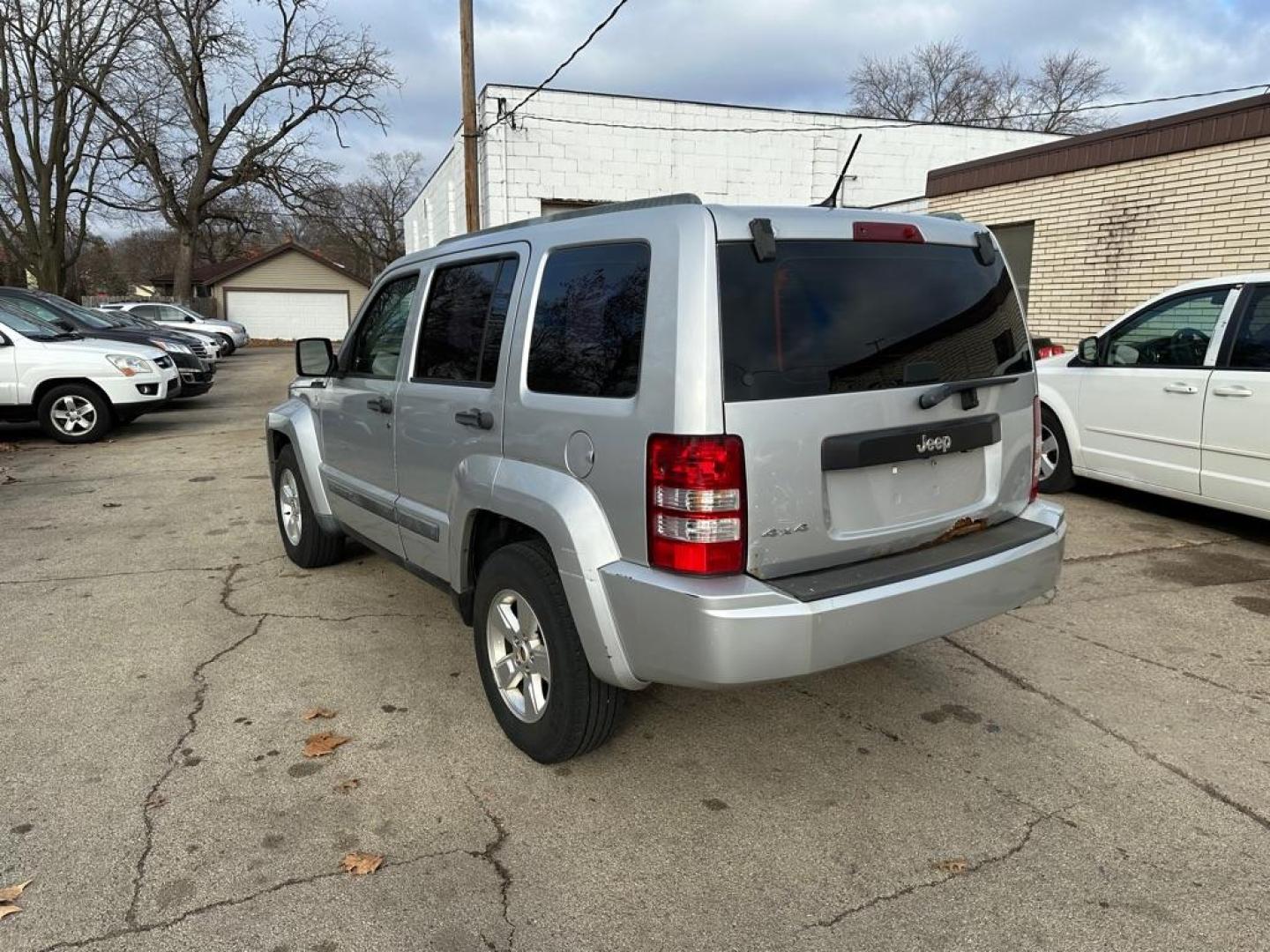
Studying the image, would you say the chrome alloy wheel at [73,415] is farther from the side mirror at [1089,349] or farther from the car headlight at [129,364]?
the side mirror at [1089,349]

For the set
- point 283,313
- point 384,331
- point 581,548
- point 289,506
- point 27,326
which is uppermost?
point 283,313

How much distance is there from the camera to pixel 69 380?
1038 centimetres

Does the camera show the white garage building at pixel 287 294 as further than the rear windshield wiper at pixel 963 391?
Yes

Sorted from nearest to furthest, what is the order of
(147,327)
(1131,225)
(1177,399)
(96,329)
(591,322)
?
(591,322), (1177,399), (1131,225), (96,329), (147,327)

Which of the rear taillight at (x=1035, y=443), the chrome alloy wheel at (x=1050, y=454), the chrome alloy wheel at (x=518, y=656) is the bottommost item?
the chrome alloy wheel at (x=518, y=656)

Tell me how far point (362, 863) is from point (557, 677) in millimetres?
812

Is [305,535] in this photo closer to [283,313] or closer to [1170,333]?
[1170,333]

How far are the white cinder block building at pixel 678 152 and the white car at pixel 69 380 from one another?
6982 millimetres

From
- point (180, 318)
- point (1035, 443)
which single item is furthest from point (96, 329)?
point (180, 318)

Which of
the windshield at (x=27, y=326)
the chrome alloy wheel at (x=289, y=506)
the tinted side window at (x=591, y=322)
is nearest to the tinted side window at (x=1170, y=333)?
the tinted side window at (x=591, y=322)

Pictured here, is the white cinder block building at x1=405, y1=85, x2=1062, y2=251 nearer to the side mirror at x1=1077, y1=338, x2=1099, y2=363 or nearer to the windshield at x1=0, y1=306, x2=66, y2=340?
the windshield at x1=0, y1=306, x2=66, y2=340

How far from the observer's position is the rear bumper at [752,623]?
96.0 inches

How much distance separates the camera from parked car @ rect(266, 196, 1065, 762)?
2.48 metres

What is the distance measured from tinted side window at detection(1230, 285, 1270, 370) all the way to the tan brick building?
160 inches
